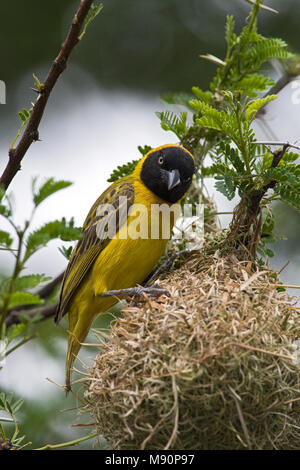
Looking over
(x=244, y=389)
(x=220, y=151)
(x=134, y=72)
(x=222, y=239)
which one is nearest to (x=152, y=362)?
(x=244, y=389)

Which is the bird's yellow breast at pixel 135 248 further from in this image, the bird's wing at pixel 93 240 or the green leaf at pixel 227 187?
the green leaf at pixel 227 187

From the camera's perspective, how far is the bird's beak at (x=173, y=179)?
11.5 ft

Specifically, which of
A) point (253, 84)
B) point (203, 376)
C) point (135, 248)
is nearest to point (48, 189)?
point (203, 376)

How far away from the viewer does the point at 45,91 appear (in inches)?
98.7

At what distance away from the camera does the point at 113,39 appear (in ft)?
25.3

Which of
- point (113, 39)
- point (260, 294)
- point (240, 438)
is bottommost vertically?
point (240, 438)

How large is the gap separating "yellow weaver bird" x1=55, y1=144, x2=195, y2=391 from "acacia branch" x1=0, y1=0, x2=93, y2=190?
1.03m

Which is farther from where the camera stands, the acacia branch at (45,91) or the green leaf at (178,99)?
the green leaf at (178,99)

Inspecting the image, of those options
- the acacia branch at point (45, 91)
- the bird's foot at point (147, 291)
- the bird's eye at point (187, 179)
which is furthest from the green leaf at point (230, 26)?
the bird's foot at point (147, 291)

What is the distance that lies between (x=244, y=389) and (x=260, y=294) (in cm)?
54

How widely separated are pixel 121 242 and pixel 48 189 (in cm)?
157

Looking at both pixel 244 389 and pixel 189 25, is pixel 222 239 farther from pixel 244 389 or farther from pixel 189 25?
pixel 189 25

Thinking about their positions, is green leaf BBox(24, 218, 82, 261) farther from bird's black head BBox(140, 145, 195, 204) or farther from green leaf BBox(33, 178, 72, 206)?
bird's black head BBox(140, 145, 195, 204)

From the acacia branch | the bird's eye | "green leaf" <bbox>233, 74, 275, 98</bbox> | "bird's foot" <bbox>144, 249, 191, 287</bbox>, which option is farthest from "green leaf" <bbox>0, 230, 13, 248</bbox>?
"green leaf" <bbox>233, 74, 275, 98</bbox>
